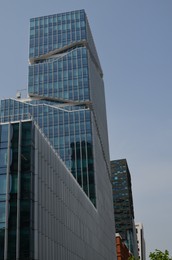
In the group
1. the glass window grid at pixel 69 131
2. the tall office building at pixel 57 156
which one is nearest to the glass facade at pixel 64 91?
the glass window grid at pixel 69 131

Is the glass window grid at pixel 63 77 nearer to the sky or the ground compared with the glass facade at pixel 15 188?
nearer to the sky

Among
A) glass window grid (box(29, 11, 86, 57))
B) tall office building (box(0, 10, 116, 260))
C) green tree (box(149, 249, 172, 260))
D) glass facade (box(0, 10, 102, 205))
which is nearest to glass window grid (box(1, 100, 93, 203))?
glass facade (box(0, 10, 102, 205))

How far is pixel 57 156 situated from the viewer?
6556 cm

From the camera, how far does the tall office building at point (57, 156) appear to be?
164 ft

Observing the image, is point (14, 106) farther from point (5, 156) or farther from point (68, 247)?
point (5, 156)

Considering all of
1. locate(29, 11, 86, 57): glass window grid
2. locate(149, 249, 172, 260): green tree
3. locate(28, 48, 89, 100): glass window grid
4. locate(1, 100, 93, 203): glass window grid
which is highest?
locate(29, 11, 86, 57): glass window grid

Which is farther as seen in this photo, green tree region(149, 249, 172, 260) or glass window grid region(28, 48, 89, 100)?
glass window grid region(28, 48, 89, 100)

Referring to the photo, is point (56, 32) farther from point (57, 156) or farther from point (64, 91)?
point (57, 156)

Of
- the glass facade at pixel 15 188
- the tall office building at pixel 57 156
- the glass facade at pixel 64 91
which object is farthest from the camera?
the glass facade at pixel 64 91

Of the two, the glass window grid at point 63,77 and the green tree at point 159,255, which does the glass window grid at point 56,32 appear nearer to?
the glass window grid at point 63,77

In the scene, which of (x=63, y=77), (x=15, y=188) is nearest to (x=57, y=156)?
(x=15, y=188)

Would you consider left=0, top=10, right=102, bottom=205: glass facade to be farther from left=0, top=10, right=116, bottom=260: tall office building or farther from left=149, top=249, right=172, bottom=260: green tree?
left=149, top=249, right=172, bottom=260: green tree

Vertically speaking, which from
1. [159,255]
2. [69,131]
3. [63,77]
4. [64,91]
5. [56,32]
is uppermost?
[56,32]

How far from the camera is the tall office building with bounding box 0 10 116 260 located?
4984cm
